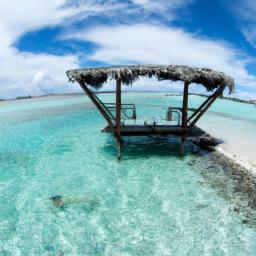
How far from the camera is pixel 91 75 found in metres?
11.1

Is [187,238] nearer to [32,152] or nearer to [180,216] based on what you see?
[180,216]

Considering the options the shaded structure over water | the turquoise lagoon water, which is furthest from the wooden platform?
the turquoise lagoon water

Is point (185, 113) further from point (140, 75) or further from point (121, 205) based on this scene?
point (121, 205)

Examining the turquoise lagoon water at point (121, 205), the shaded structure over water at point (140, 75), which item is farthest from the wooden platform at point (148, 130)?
the turquoise lagoon water at point (121, 205)

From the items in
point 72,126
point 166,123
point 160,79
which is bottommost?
point 72,126

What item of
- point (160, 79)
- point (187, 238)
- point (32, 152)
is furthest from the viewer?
point (32, 152)

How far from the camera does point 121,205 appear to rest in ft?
27.1

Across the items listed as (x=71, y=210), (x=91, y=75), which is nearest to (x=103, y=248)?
(x=71, y=210)

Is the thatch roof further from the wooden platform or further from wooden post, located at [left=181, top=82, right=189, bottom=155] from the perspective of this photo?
the wooden platform

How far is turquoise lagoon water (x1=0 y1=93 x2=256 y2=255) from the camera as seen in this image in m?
6.51

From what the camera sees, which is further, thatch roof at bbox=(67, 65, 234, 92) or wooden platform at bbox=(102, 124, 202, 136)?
wooden platform at bbox=(102, 124, 202, 136)

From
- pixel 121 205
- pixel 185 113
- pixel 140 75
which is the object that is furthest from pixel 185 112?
pixel 121 205

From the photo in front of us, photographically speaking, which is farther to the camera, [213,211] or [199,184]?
[199,184]

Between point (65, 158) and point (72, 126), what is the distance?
30.9ft
